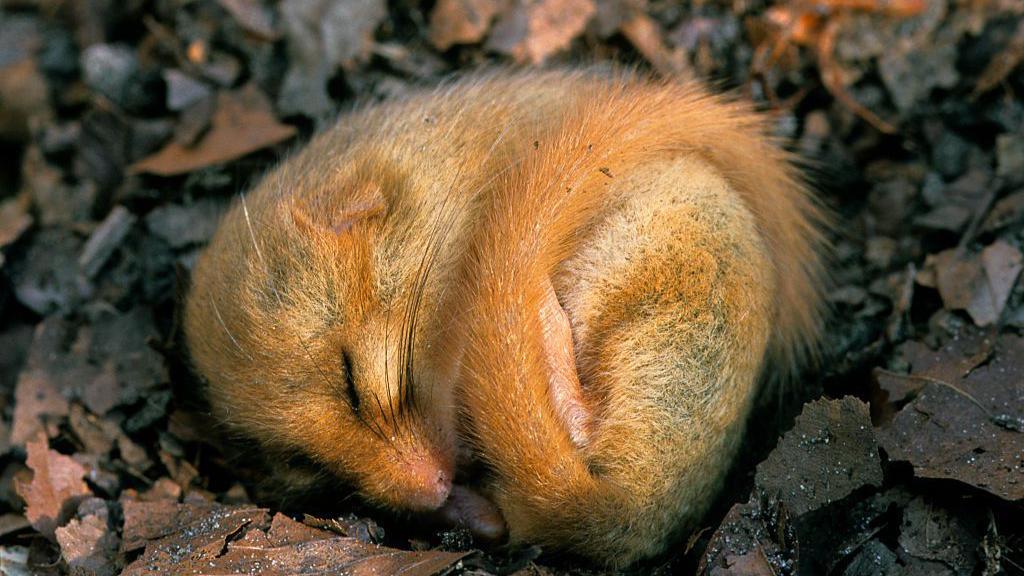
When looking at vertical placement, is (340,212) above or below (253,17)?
below

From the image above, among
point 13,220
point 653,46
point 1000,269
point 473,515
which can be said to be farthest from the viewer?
point 653,46

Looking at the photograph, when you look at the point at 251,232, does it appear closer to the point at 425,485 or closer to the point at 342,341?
the point at 342,341

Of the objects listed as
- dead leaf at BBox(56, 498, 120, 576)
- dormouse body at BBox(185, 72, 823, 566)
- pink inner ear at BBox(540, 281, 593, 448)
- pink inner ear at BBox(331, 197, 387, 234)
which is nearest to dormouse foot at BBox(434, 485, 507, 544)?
dormouse body at BBox(185, 72, 823, 566)

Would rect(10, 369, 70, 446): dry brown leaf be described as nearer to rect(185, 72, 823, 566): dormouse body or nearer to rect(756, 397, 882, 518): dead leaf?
rect(185, 72, 823, 566): dormouse body

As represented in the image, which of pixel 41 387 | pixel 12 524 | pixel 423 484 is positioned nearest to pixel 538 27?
pixel 423 484

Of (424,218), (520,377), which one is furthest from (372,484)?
(424,218)

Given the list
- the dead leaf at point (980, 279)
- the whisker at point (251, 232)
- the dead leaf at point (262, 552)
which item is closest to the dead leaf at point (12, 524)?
the dead leaf at point (262, 552)

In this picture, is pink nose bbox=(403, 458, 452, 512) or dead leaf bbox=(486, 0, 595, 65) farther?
Result: dead leaf bbox=(486, 0, 595, 65)
